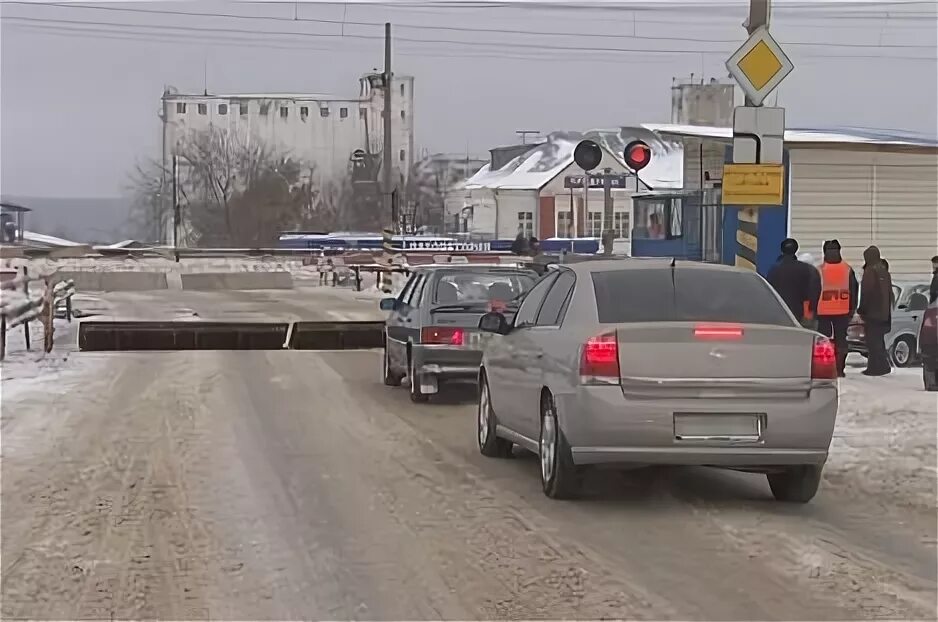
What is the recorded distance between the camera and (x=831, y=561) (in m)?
7.44

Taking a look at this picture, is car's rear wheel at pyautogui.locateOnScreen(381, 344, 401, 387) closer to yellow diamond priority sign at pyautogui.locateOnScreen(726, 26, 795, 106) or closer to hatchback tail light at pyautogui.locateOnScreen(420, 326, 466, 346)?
hatchback tail light at pyautogui.locateOnScreen(420, 326, 466, 346)

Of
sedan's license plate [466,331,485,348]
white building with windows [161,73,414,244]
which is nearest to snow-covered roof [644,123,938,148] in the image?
sedan's license plate [466,331,485,348]

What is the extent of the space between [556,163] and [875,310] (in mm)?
75393

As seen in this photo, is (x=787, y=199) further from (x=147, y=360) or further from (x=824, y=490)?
(x=824, y=490)

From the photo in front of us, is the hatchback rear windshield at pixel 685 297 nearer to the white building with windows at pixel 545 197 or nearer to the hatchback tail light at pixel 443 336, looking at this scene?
the hatchback tail light at pixel 443 336

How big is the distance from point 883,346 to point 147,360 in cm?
Answer: 1026

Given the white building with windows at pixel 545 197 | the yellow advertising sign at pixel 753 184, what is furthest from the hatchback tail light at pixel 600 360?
the white building with windows at pixel 545 197

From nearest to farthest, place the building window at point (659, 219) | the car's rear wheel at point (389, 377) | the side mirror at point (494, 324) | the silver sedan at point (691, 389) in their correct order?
the silver sedan at point (691, 389) < the side mirror at point (494, 324) < the car's rear wheel at point (389, 377) < the building window at point (659, 219)

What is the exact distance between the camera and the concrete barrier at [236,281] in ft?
152


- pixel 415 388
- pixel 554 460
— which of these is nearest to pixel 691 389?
pixel 554 460

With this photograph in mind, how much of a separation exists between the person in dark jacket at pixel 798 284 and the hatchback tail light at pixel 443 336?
3983 millimetres

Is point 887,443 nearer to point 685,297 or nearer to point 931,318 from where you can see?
point 685,297

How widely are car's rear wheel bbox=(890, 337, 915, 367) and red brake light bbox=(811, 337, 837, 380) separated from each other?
1170 centimetres

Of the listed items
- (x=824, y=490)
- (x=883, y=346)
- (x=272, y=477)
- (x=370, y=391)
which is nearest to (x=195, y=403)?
(x=370, y=391)
